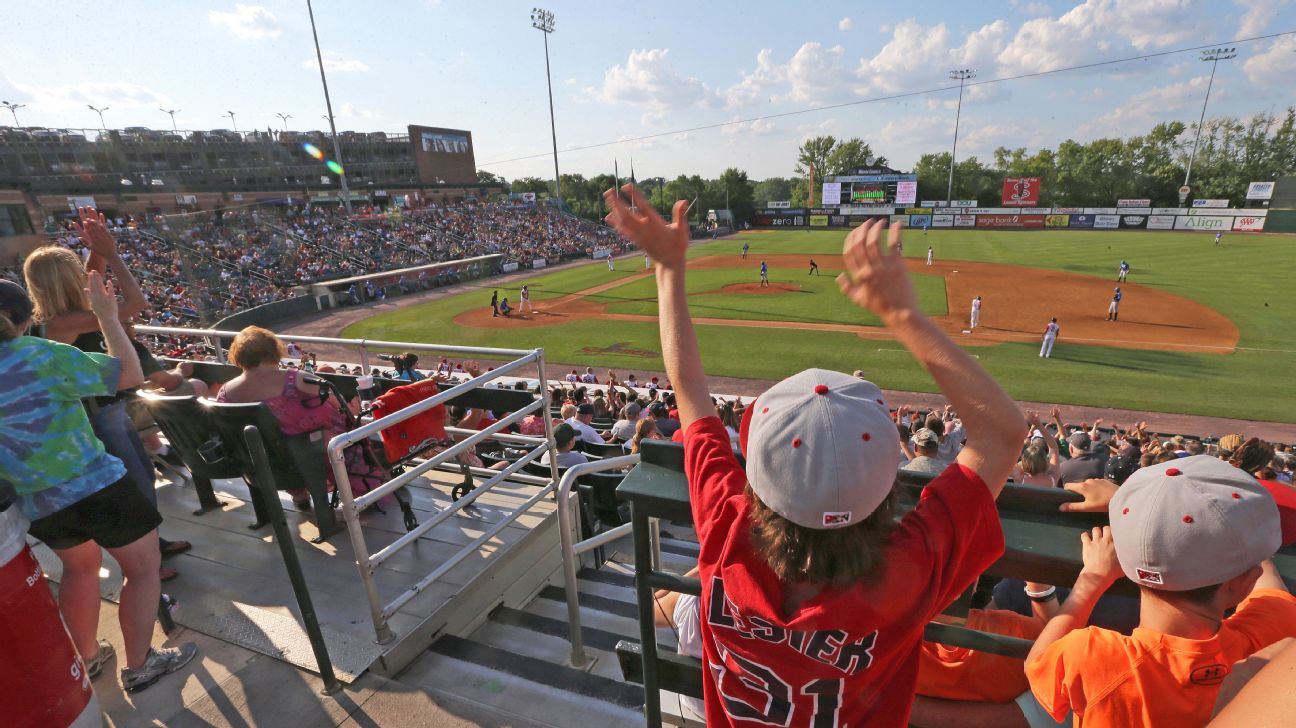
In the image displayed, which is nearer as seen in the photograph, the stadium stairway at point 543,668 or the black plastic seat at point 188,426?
the stadium stairway at point 543,668

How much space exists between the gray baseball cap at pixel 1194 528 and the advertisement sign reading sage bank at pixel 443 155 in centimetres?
7675

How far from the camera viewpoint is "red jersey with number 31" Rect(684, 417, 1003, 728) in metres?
1.26

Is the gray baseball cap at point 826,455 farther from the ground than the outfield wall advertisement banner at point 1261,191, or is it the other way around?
the gray baseball cap at point 826,455

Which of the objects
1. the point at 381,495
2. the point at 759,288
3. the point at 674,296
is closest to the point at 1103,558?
the point at 674,296

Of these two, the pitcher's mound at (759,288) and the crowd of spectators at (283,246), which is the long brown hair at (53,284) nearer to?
the crowd of spectators at (283,246)

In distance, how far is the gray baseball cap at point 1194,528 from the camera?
125cm

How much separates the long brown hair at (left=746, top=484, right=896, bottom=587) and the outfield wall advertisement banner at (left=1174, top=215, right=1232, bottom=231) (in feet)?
239

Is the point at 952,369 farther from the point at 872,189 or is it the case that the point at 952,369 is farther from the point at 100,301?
the point at 872,189

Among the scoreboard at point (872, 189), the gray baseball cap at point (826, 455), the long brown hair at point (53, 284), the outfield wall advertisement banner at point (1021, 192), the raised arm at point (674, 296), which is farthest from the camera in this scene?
the scoreboard at point (872, 189)

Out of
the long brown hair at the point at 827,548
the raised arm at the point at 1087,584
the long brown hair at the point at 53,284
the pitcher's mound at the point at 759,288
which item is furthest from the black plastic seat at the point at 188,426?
the pitcher's mound at the point at 759,288

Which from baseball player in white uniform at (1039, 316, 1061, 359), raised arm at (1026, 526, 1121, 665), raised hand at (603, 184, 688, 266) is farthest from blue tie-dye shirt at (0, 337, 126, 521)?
baseball player in white uniform at (1039, 316, 1061, 359)

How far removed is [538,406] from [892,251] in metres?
3.34

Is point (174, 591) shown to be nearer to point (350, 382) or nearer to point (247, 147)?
point (350, 382)

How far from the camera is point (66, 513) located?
276 cm
